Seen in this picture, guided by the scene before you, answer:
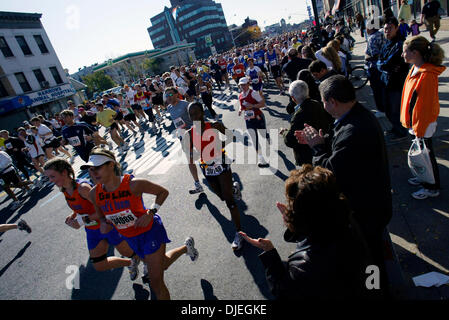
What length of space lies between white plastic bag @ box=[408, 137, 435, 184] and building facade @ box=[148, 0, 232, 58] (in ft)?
363

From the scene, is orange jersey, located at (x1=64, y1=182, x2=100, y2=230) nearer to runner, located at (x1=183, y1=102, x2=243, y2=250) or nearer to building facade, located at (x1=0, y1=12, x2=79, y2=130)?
runner, located at (x1=183, y1=102, x2=243, y2=250)

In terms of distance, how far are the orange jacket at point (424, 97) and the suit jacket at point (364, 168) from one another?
1584 millimetres

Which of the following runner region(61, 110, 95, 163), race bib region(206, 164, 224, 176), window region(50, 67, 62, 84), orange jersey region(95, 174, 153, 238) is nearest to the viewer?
orange jersey region(95, 174, 153, 238)

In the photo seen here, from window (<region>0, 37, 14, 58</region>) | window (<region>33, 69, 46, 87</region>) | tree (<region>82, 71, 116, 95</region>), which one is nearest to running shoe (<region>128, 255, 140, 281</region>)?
window (<region>0, 37, 14, 58</region>)

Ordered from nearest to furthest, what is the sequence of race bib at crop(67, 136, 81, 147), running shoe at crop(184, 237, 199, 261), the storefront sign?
running shoe at crop(184, 237, 199, 261)
race bib at crop(67, 136, 81, 147)
the storefront sign

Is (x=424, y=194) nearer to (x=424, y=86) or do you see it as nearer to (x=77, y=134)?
(x=424, y=86)

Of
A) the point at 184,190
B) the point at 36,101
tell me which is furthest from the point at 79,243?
the point at 36,101

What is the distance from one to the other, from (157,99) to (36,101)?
80.0ft

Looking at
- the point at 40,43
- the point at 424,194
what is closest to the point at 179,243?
the point at 424,194

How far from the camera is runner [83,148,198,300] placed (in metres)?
2.86

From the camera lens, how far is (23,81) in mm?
28766

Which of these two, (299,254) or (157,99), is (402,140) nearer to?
(299,254)

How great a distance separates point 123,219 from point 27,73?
115 feet

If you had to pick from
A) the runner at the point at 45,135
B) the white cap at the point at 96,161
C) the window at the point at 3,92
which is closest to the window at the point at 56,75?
the window at the point at 3,92
